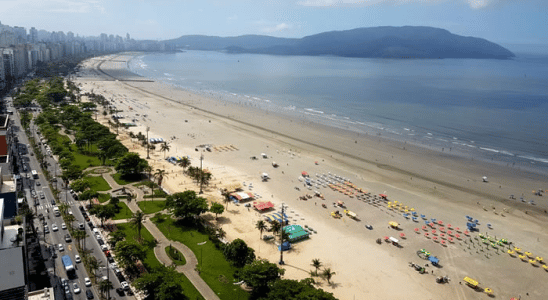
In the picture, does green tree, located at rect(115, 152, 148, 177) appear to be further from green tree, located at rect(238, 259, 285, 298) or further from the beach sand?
green tree, located at rect(238, 259, 285, 298)

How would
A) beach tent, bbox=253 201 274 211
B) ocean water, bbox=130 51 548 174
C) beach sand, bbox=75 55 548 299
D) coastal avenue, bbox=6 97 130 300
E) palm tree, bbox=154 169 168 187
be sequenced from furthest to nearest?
ocean water, bbox=130 51 548 174
palm tree, bbox=154 169 168 187
beach tent, bbox=253 201 274 211
beach sand, bbox=75 55 548 299
coastal avenue, bbox=6 97 130 300

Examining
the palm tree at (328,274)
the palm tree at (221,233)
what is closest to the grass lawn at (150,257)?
the palm tree at (221,233)

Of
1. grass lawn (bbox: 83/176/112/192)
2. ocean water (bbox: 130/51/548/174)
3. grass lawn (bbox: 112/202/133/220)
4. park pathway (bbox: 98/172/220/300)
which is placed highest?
ocean water (bbox: 130/51/548/174)

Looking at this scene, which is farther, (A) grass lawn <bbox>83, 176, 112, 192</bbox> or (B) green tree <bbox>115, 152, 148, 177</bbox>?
(B) green tree <bbox>115, 152, 148, 177</bbox>

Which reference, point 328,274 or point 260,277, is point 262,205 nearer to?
point 328,274

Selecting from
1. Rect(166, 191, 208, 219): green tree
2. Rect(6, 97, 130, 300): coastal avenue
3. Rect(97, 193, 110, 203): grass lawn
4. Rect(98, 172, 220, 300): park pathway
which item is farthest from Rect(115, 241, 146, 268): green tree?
Rect(97, 193, 110, 203): grass lawn

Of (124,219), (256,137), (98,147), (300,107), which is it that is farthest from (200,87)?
(124,219)
